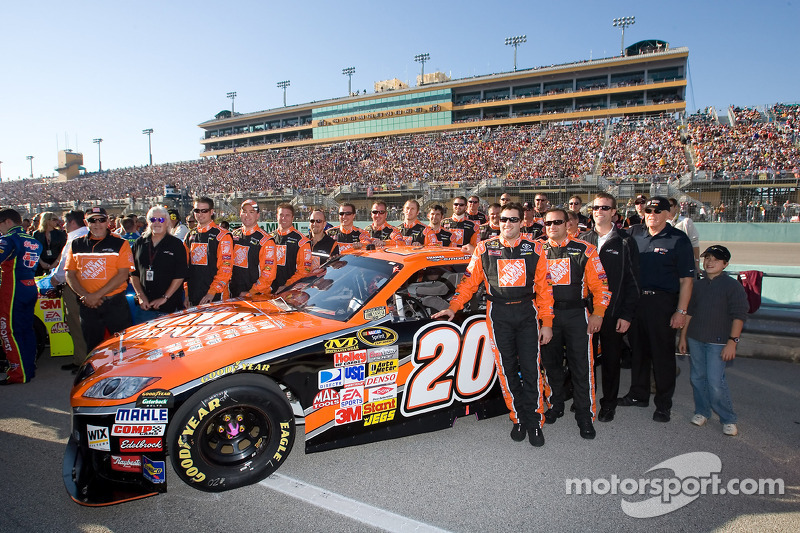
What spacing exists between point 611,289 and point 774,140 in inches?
1308

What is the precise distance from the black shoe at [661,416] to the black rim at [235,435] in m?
3.23

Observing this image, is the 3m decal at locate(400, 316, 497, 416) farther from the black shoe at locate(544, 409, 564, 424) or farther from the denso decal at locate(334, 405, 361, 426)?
the black shoe at locate(544, 409, 564, 424)

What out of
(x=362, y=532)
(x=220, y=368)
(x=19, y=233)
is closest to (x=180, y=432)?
(x=220, y=368)

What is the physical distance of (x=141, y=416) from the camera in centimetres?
271

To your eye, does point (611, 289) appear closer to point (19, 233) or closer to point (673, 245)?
point (673, 245)

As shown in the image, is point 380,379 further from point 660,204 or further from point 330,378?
point 660,204

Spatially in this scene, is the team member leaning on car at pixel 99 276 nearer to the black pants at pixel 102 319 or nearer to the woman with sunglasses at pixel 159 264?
the black pants at pixel 102 319

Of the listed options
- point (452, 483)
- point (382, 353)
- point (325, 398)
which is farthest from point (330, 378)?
point (452, 483)

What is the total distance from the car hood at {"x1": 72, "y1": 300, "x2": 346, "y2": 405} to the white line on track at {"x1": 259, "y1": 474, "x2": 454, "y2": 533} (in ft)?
2.82

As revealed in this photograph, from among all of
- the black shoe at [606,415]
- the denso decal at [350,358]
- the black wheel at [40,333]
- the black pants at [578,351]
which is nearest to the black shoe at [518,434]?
the black pants at [578,351]

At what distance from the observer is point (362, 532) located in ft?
8.48

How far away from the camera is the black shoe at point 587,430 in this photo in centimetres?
375

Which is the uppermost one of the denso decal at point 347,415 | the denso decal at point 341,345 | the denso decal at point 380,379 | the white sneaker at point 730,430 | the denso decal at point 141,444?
the denso decal at point 341,345

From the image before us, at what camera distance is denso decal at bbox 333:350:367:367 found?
126 inches
